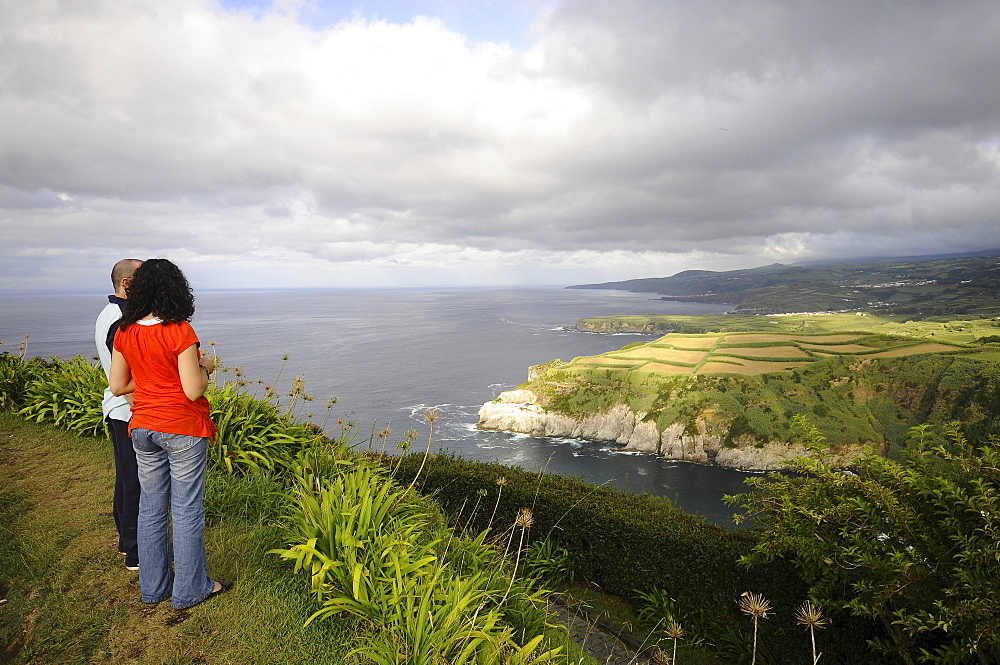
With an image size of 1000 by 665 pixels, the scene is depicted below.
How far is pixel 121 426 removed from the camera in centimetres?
361

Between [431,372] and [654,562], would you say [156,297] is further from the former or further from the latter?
[431,372]

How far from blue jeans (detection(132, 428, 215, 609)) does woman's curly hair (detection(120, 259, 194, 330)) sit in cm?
73

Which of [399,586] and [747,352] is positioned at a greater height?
[399,586]

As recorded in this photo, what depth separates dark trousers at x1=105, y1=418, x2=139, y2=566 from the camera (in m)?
3.63

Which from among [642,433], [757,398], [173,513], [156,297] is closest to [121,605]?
[173,513]

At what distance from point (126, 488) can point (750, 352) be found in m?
82.3

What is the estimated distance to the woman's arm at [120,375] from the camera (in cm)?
313

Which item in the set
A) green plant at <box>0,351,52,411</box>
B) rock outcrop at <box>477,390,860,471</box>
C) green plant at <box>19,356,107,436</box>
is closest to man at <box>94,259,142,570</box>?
green plant at <box>19,356,107,436</box>

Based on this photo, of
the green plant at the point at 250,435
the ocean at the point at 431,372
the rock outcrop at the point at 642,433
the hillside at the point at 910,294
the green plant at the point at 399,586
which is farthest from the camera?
the hillside at the point at 910,294

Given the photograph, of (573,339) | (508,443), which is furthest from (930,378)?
(573,339)

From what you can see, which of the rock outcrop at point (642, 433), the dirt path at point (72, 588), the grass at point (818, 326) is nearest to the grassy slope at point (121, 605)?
the dirt path at point (72, 588)

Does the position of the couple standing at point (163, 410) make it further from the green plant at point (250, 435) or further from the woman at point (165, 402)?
the green plant at point (250, 435)

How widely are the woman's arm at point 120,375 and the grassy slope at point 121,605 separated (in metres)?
1.60

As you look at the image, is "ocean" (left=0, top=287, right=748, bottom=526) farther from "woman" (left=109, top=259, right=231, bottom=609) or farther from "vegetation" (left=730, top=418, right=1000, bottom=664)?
"vegetation" (left=730, top=418, right=1000, bottom=664)
